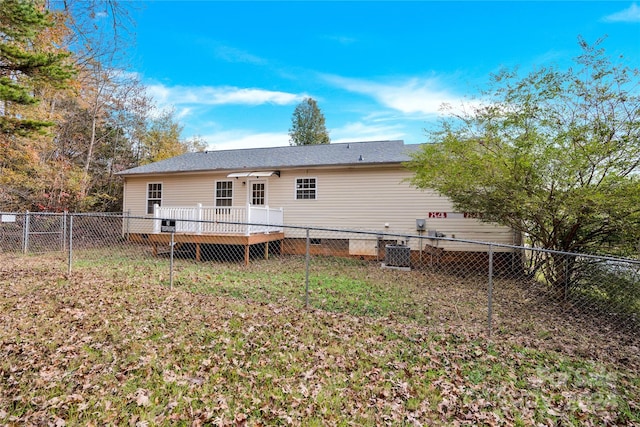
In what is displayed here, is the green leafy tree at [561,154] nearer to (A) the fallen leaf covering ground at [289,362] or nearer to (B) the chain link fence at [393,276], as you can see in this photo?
(B) the chain link fence at [393,276]

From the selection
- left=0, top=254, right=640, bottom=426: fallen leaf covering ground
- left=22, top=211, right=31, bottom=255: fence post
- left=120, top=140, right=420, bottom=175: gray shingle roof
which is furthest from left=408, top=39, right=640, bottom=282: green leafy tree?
left=22, top=211, right=31, bottom=255: fence post

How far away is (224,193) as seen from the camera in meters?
12.1

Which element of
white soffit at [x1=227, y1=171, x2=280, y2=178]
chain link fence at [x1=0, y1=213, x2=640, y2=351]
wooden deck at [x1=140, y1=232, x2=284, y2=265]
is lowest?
chain link fence at [x1=0, y1=213, x2=640, y2=351]

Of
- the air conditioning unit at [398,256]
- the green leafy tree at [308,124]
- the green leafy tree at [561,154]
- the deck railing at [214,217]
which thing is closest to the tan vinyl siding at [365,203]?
the air conditioning unit at [398,256]

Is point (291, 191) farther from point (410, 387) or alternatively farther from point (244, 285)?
point (410, 387)

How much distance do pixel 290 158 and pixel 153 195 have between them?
6188 mm

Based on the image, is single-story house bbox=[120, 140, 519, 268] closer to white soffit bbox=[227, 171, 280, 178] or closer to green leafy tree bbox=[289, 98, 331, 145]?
white soffit bbox=[227, 171, 280, 178]

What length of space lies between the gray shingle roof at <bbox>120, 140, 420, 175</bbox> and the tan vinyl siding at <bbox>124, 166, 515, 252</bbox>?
1.18 ft

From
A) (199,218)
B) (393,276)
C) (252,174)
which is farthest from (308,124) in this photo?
(393,276)

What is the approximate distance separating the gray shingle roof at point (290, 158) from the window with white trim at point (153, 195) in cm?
68

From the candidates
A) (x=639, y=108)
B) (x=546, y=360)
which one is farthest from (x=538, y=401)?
(x=639, y=108)

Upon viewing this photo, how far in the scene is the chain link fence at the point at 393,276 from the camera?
4735 mm

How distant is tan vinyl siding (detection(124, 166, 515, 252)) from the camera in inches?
394

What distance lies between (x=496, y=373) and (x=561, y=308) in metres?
3.78
